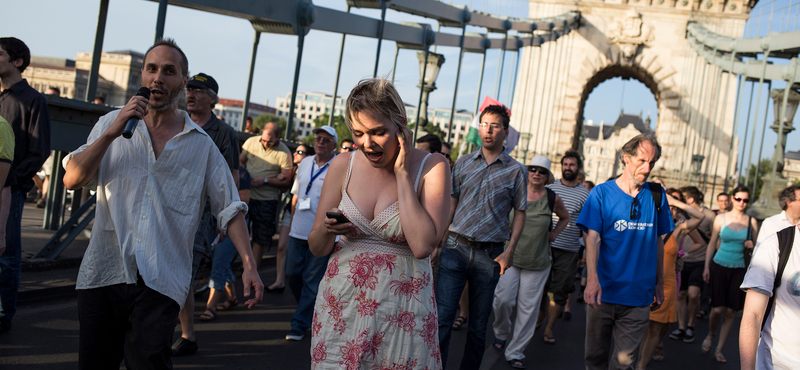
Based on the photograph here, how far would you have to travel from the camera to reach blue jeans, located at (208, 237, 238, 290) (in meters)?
5.36

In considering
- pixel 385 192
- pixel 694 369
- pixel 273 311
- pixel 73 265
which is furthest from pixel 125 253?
pixel 694 369

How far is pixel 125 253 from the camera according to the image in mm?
2295

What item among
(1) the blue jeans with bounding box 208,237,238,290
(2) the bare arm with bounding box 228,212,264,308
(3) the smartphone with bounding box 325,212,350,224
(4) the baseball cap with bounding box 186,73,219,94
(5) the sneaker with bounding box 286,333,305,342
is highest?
(4) the baseball cap with bounding box 186,73,219,94

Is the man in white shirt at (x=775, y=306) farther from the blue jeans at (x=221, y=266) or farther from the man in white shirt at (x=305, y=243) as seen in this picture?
the blue jeans at (x=221, y=266)

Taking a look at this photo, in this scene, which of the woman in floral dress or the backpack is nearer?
the woman in floral dress

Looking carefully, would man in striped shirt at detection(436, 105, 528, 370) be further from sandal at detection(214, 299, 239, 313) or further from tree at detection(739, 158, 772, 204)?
tree at detection(739, 158, 772, 204)

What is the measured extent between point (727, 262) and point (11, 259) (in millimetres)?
6395

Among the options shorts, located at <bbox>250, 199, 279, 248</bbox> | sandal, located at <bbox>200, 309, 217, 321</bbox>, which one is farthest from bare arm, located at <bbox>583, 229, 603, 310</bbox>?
shorts, located at <bbox>250, 199, 279, 248</bbox>

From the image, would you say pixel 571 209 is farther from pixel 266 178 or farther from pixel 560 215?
pixel 266 178

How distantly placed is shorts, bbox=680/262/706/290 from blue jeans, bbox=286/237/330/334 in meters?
4.49

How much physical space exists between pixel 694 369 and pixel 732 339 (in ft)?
6.63

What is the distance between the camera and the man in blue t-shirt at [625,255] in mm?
3639

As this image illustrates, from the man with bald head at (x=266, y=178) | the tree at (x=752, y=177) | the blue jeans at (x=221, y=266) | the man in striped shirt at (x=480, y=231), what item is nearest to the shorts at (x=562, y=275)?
the man in striped shirt at (x=480, y=231)

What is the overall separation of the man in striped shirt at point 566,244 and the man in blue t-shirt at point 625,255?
7.81ft
